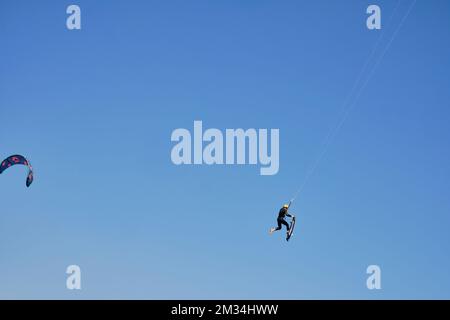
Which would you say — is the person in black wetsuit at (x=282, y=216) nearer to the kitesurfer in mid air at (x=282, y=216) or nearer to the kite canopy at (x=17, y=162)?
the kitesurfer in mid air at (x=282, y=216)

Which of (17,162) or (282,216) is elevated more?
(17,162)

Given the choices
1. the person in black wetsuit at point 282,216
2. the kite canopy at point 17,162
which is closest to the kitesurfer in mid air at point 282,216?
the person in black wetsuit at point 282,216

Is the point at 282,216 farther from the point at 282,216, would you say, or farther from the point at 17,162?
the point at 17,162

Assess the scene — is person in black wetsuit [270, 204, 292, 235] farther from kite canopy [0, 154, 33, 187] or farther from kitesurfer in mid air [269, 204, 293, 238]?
kite canopy [0, 154, 33, 187]

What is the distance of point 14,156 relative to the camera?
2633cm

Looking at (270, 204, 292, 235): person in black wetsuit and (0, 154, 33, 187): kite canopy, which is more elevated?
(0, 154, 33, 187): kite canopy

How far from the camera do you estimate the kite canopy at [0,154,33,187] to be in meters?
25.2

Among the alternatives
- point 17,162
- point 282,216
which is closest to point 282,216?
point 282,216

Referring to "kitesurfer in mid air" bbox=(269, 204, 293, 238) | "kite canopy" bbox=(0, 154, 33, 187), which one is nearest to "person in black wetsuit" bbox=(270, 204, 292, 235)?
"kitesurfer in mid air" bbox=(269, 204, 293, 238)

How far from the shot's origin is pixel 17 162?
26.5 metres

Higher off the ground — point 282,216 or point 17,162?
point 17,162

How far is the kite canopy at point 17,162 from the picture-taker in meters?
25.2
